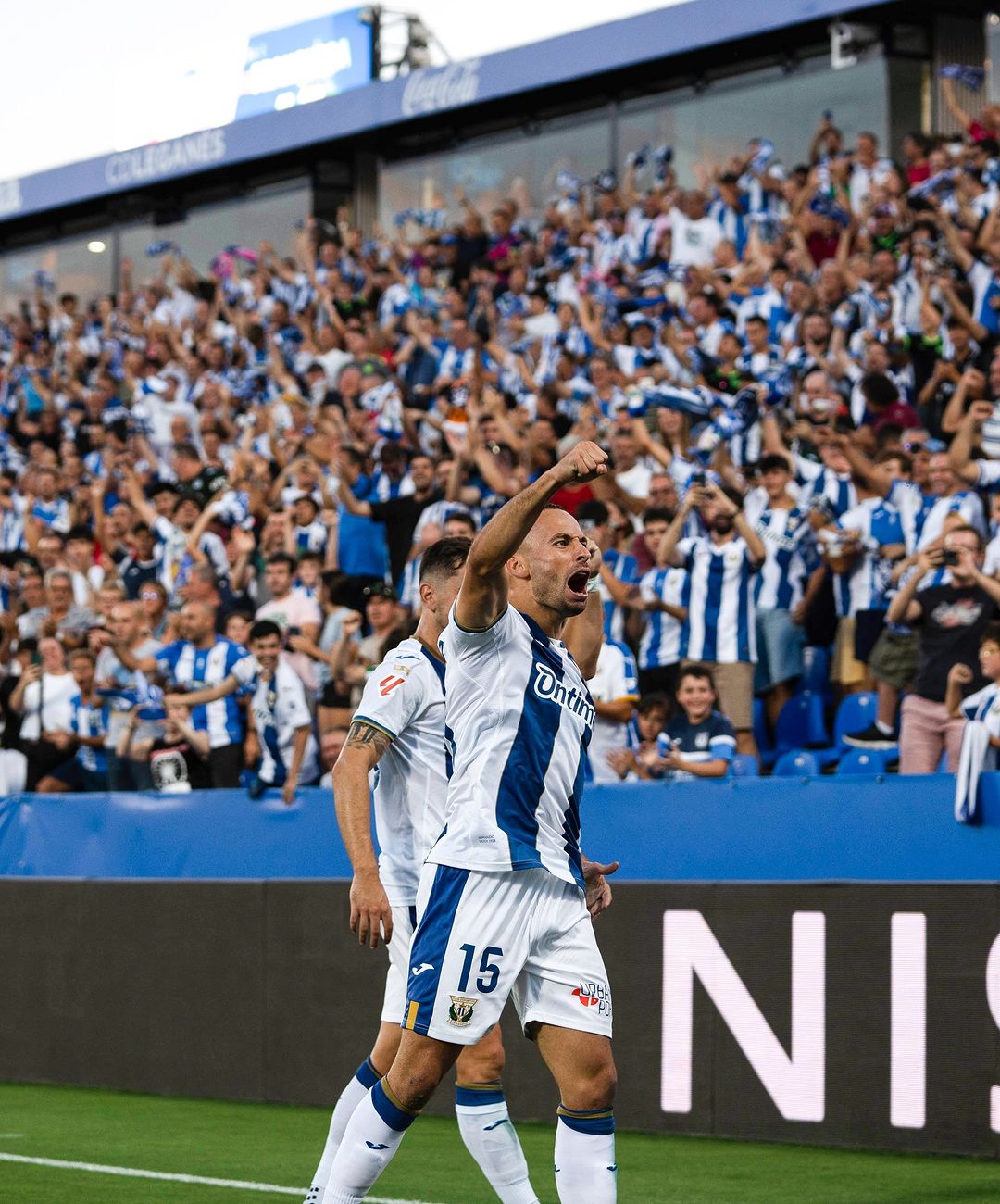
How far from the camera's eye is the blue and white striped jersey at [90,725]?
14.2m

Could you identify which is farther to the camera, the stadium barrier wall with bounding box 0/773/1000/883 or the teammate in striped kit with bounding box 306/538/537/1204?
the stadium barrier wall with bounding box 0/773/1000/883

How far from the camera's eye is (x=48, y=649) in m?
14.7

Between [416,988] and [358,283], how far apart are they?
718 inches

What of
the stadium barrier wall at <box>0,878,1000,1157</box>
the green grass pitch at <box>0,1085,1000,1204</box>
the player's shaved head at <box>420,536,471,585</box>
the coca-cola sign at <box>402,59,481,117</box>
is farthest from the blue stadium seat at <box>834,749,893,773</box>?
the coca-cola sign at <box>402,59,481,117</box>

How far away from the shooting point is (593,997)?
5410 millimetres

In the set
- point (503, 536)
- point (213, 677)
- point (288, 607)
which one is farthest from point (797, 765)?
point (503, 536)

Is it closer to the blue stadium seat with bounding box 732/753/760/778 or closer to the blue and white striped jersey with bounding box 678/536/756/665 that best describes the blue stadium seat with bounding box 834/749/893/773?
the blue stadium seat with bounding box 732/753/760/778

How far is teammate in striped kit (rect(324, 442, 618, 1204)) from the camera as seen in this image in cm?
536

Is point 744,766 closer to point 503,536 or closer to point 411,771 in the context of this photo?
point 411,771

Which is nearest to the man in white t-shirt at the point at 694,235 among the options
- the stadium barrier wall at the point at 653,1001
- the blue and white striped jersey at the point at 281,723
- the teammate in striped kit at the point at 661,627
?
the teammate in striped kit at the point at 661,627

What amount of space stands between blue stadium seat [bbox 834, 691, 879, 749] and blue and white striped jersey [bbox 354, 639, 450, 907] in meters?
5.55

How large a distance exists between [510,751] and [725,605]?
6816 mm

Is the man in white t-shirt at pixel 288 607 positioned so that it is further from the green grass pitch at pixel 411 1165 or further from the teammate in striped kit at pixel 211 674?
the green grass pitch at pixel 411 1165

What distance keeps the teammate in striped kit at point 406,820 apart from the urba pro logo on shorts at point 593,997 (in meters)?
0.64
